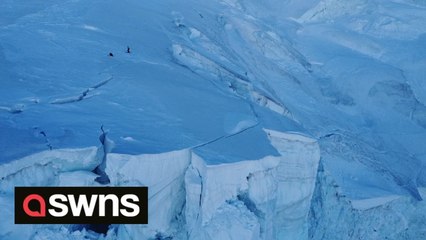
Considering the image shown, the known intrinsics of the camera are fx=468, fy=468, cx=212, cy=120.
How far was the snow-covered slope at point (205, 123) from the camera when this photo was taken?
18.0 feet

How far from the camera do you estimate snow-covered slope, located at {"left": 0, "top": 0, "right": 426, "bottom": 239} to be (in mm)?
5473

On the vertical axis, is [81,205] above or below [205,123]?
below

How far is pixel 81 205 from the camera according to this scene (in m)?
5.13

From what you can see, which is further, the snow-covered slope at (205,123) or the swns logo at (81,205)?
the snow-covered slope at (205,123)

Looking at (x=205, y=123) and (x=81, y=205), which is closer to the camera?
(x=81, y=205)

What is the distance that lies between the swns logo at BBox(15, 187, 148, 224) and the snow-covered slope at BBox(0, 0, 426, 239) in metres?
0.11

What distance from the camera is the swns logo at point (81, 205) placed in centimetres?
500

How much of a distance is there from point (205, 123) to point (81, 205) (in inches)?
81.0

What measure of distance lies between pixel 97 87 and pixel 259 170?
2.56m

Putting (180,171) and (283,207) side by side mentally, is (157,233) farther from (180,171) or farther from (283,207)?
(283,207)

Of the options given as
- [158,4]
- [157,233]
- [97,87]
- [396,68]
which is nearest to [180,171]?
[157,233]

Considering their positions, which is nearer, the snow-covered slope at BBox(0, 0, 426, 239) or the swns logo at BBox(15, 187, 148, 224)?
the swns logo at BBox(15, 187, 148, 224)

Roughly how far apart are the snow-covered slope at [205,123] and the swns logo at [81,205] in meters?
0.11

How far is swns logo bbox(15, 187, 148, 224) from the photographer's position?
5000 millimetres
